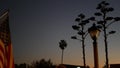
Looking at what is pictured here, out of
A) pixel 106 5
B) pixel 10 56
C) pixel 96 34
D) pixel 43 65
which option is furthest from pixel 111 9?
pixel 10 56

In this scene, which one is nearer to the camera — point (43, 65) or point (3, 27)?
point (3, 27)

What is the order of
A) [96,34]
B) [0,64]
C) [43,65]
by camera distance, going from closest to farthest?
[0,64]
[96,34]
[43,65]

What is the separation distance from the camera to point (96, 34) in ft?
34.3

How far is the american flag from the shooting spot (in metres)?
5.99

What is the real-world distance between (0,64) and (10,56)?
1.74ft

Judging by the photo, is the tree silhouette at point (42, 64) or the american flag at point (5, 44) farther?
the tree silhouette at point (42, 64)

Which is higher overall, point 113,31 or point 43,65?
point 113,31

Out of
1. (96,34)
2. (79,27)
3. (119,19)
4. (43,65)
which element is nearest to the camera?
(96,34)

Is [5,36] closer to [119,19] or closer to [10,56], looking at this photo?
[10,56]

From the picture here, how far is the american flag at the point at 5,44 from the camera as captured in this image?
5.99 metres

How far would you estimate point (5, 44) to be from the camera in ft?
20.6

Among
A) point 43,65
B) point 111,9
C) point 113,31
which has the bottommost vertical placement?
point 43,65

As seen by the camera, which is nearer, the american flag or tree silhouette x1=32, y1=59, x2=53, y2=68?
the american flag

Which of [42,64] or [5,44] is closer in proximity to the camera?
[5,44]
